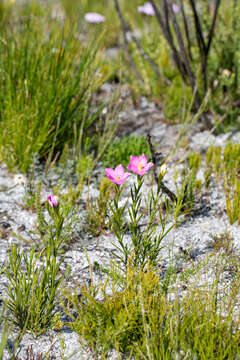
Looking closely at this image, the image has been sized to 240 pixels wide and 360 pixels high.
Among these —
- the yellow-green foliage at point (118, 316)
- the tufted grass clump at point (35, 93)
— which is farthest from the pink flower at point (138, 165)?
the tufted grass clump at point (35, 93)

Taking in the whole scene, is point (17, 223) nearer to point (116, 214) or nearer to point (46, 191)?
point (46, 191)

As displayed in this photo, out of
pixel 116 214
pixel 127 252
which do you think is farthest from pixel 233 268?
pixel 116 214

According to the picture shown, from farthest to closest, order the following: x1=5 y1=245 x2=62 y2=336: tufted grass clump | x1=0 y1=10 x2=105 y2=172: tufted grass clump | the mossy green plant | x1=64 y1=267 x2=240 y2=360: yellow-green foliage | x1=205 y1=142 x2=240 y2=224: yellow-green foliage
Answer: the mossy green plant, x1=0 y1=10 x2=105 y2=172: tufted grass clump, x1=205 y1=142 x2=240 y2=224: yellow-green foliage, x1=5 y1=245 x2=62 y2=336: tufted grass clump, x1=64 y1=267 x2=240 y2=360: yellow-green foliage

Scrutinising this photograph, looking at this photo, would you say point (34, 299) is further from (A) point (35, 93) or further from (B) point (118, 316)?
(A) point (35, 93)

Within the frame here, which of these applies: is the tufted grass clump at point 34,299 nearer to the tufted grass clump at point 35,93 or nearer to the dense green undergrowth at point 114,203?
the dense green undergrowth at point 114,203

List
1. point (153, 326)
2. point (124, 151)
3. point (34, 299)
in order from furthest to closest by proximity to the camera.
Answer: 1. point (124, 151)
2. point (34, 299)
3. point (153, 326)

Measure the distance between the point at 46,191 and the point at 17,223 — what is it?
34cm

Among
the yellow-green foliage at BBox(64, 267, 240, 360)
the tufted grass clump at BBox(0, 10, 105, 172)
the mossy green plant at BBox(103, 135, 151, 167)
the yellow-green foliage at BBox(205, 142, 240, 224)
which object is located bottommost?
the yellow-green foliage at BBox(64, 267, 240, 360)

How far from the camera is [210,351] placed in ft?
4.91

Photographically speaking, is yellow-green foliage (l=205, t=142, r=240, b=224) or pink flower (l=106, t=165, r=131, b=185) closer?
pink flower (l=106, t=165, r=131, b=185)

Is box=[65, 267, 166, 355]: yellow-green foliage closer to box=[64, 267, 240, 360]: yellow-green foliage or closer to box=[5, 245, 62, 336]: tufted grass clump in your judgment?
box=[64, 267, 240, 360]: yellow-green foliage

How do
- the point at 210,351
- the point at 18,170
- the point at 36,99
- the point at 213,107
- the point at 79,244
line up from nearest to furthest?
the point at 210,351
the point at 79,244
the point at 36,99
the point at 18,170
the point at 213,107

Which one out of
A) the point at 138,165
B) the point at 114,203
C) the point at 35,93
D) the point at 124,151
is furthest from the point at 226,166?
the point at 35,93

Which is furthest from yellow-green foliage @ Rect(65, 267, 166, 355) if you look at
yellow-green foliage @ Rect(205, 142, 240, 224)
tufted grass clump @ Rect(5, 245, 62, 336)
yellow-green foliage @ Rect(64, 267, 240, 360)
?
yellow-green foliage @ Rect(205, 142, 240, 224)
